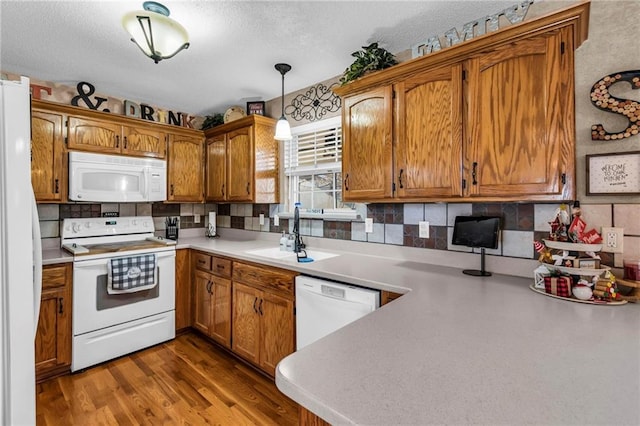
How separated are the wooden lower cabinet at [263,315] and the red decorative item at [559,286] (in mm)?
1348

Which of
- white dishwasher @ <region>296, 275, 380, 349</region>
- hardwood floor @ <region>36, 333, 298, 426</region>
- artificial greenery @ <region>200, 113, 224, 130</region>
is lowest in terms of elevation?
hardwood floor @ <region>36, 333, 298, 426</region>

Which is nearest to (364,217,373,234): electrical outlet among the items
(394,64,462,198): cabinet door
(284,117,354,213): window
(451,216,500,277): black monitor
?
(284,117,354,213): window

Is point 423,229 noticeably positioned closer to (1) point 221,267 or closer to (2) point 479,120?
(2) point 479,120

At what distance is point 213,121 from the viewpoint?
11.4 ft

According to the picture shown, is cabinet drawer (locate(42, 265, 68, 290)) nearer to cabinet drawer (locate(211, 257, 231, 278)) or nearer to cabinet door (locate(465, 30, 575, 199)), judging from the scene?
cabinet drawer (locate(211, 257, 231, 278))

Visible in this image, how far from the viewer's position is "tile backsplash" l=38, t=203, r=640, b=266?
4.65ft

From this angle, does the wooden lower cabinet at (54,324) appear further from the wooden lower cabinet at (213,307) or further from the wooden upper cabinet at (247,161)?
the wooden upper cabinet at (247,161)

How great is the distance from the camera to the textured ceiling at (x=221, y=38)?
5.57 feet

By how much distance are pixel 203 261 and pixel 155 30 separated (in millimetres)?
1894

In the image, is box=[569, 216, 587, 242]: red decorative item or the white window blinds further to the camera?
the white window blinds

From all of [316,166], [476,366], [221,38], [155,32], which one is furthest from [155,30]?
[476,366]

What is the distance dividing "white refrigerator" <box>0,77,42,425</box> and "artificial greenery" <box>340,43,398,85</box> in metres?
1.73

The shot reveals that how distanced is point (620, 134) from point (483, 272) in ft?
2.91

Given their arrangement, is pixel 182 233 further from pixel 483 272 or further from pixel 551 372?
pixel 551 372
